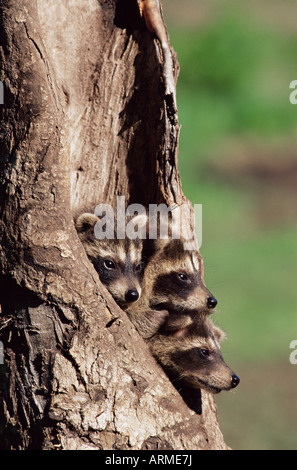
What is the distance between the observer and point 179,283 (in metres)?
5.76

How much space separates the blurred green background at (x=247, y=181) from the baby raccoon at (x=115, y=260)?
→ 3.79 m

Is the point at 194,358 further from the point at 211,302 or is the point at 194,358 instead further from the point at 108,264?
the point at 108,264

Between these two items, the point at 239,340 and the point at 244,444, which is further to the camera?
the point at 239,340

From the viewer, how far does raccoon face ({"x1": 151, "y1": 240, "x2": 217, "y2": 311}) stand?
5.66 m

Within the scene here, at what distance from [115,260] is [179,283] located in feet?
1.54

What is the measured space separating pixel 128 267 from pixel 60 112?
1.47 meters

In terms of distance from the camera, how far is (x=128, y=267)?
227 inches

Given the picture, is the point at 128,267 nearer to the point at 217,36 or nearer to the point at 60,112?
the point at 60,112

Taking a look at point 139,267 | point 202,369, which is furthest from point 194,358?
point 139,267

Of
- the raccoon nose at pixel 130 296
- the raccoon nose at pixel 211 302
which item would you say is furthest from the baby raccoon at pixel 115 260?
the raccoon nose at pixel 211 302

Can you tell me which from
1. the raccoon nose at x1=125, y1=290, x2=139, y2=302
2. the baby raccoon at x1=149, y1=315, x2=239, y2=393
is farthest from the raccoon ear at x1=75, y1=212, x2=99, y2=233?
the baby raccoon at x1=149, y1=315, x2=239, y2=393

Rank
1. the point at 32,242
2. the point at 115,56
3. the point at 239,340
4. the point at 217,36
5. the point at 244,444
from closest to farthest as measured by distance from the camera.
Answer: the point at 32,242
the point at 115,56
the point at 244,444
the point at 239,340
the point at 217,36
